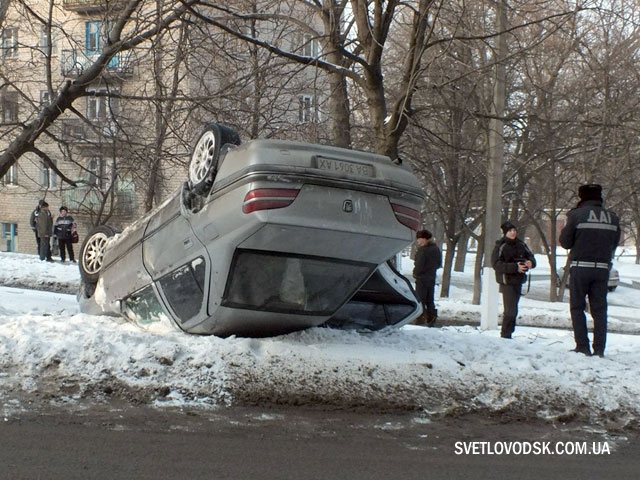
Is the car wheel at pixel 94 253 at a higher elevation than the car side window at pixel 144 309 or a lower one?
higher

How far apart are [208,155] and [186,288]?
116 centimetres

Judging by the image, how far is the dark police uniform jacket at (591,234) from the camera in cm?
774

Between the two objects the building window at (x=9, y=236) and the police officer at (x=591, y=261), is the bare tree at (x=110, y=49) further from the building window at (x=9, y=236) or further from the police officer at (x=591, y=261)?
the building window at (x=9, y=236)

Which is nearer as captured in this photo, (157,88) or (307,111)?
(157,88)

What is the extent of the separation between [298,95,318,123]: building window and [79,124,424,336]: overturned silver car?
744 centimetres

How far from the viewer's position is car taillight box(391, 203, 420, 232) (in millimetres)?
6184

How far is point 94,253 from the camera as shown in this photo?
9.15 metres

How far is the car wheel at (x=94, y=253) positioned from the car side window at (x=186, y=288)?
7.15 feet

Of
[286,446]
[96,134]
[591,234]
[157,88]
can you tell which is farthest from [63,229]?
[286,446]

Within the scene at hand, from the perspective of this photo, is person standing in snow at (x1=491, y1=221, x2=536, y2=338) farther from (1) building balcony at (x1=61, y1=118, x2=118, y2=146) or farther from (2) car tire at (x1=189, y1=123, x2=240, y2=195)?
(1) building balcony at (x1=61, y1=118, x2=118, y2=146)

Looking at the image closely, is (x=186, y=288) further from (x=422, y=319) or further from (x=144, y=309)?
(x=422, y=319)

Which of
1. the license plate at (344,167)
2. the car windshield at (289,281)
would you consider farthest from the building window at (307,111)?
the license plate at (344,167)

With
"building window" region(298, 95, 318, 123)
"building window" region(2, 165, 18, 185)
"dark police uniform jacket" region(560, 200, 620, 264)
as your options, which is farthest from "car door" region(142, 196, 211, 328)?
"building window" region(2, 165, 18, 185)

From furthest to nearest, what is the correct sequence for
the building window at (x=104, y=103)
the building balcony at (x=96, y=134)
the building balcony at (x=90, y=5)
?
the building balcony at (x=96, y=134) < the building window at (x=104, y=103) < the building balcony at (x=90, y=5)
